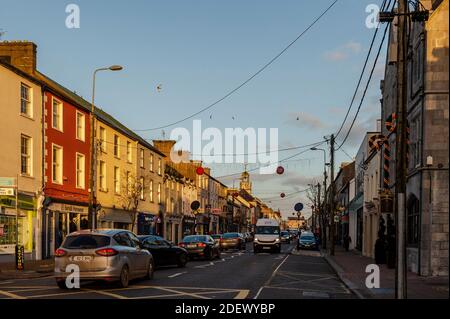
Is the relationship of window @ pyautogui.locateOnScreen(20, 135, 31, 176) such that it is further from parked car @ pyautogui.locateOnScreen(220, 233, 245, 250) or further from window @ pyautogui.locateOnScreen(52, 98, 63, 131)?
parked car @ pyautogui.locateOnScreen(220, 233, 245, 250)

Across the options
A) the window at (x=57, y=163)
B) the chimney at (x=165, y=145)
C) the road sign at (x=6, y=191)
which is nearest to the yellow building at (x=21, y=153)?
the window at (x=57, y=163)

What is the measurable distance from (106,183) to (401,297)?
29.9 metres

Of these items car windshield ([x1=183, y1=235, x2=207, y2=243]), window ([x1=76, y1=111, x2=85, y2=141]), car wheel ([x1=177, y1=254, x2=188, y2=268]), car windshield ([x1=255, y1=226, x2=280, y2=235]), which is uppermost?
window ([x1=76, y1=111, x2=85, y2=141])

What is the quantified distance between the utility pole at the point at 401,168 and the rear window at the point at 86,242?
25.5 feet

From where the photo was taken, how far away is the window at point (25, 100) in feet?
94.8

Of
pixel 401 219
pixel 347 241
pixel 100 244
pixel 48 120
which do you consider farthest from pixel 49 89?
pixel 347 241

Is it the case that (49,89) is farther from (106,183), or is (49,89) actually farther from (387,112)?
(387,112)

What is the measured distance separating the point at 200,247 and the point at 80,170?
405 inches

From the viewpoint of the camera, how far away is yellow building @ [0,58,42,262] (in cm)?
2691

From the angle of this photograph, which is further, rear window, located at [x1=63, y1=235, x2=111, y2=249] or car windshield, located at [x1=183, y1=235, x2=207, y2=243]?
car windshield, located at [x1=183, y1=235, x2=207, y2=243]

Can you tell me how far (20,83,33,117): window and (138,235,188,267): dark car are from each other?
1046 cm

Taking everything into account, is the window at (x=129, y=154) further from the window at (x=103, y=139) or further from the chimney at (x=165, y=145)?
the chimney at (x=165, y=145)

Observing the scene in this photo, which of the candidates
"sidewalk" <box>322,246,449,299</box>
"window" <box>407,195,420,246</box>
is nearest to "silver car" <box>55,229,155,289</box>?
"sidewalk" <box>322,246,449,299</box>
